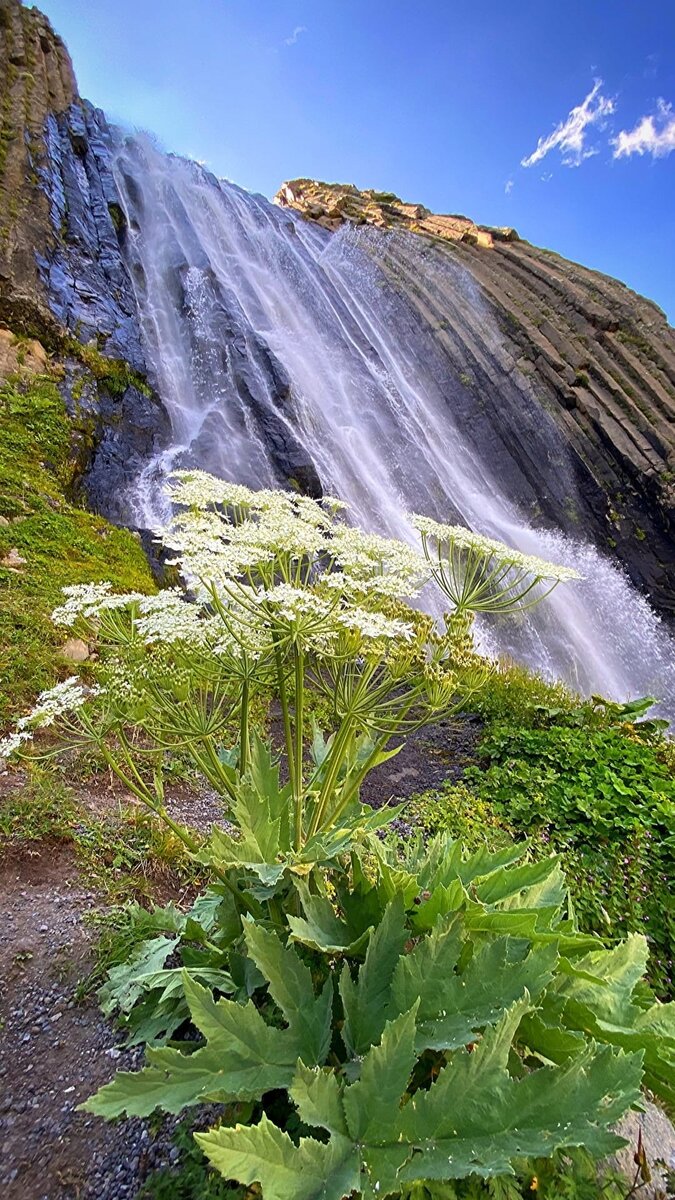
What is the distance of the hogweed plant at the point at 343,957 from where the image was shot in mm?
1315

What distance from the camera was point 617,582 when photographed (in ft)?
60.8

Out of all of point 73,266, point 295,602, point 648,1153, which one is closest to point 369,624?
point 295,602

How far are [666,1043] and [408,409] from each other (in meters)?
20.0

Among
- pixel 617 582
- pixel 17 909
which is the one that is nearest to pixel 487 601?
pixel 17 909

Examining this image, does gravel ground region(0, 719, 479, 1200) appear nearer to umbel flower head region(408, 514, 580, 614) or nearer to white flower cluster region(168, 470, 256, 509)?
umbel flower head region(408, 514, 580, 614)

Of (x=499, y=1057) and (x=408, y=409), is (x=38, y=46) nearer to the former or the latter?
(x=408, y=409)

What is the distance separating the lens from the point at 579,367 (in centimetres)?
2208

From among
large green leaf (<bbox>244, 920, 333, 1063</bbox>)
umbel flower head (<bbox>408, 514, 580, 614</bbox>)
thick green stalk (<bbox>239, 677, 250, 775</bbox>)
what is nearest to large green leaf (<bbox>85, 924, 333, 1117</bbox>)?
large green leaf (<bbox>244, 920, 333, 1063</bbox>)

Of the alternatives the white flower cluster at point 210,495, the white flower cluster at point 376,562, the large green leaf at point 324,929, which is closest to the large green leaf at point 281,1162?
the large green leaf at point 324,929

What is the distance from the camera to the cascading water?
1440 cm

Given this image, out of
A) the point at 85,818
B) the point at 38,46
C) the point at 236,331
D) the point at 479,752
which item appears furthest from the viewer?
the point at 38,46

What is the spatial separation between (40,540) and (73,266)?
35.1 feet

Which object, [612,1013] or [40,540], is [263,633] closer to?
[612,1013]

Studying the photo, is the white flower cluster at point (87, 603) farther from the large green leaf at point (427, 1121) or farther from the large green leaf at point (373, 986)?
the large green leaf at point (427, 1121)
